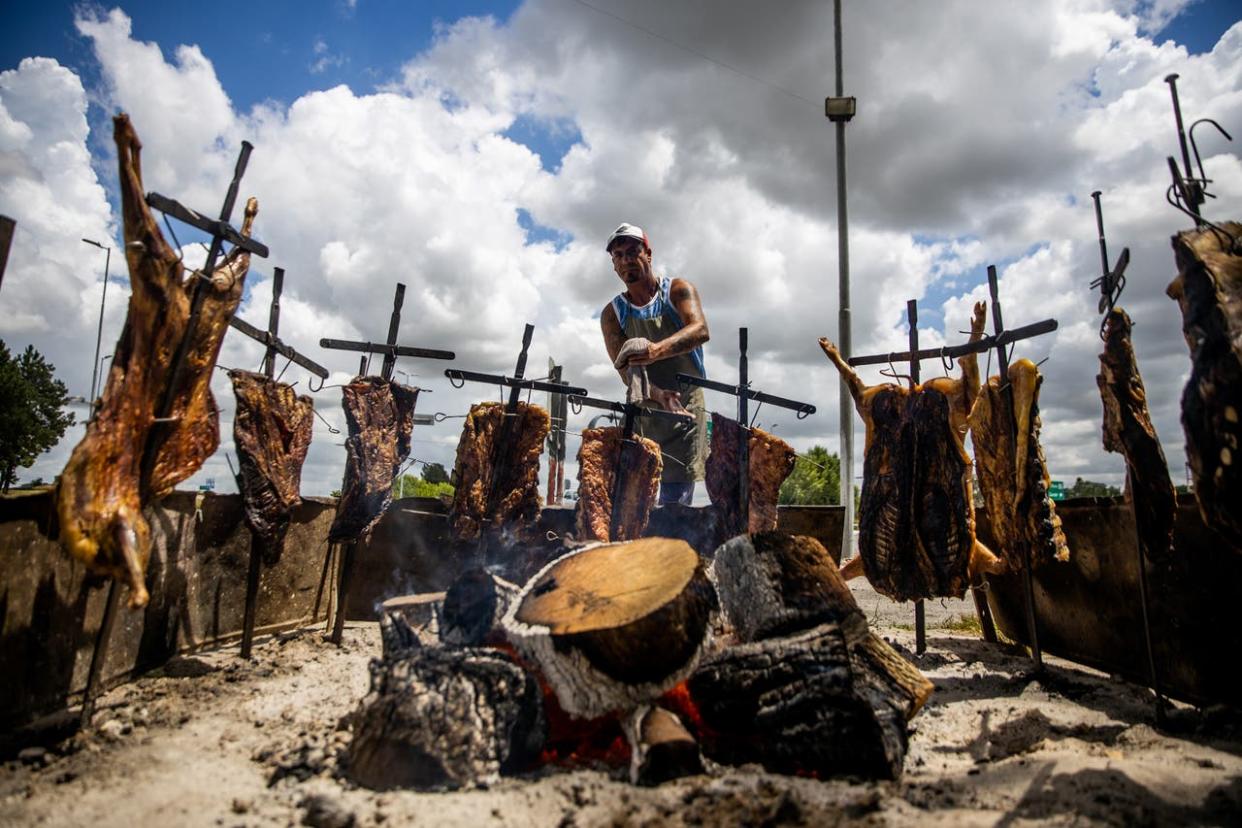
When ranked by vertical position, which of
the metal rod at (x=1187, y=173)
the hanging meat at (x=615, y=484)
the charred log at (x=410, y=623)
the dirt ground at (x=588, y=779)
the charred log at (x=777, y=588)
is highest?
the metal rod at (x=1187, y=173)

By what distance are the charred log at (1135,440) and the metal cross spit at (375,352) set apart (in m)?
5.29

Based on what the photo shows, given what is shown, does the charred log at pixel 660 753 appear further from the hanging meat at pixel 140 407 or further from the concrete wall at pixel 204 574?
the concrete wall at pixel 204 574

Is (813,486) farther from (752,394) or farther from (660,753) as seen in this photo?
(660,753)

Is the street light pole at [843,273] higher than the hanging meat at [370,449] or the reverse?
higher

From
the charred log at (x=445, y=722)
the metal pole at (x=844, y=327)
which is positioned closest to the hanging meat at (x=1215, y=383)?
the charred log at (x=445, y=722)

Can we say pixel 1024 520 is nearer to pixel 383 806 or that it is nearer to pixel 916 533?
pixel 916 533

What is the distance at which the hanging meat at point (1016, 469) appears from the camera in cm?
513

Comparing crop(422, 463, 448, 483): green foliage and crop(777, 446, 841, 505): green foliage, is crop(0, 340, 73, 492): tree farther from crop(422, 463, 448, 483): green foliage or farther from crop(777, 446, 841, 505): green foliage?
crop(777, 446, 841, 505): green foliage

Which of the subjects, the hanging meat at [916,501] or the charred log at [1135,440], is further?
the hanging meat at [916,501]

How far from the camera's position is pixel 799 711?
3.13 metres

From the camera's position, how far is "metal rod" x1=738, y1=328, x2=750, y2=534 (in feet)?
19.0

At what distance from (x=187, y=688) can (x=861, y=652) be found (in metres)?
4.39

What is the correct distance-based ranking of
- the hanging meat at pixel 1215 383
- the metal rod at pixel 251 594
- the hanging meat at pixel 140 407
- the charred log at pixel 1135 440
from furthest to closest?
the metal rod at pixel 251 594 → the charred log at pixel 1135 440 → the hanging meat at pixel 140 407 → the hanging meat at pixel 1215 383

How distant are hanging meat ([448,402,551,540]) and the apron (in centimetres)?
123
